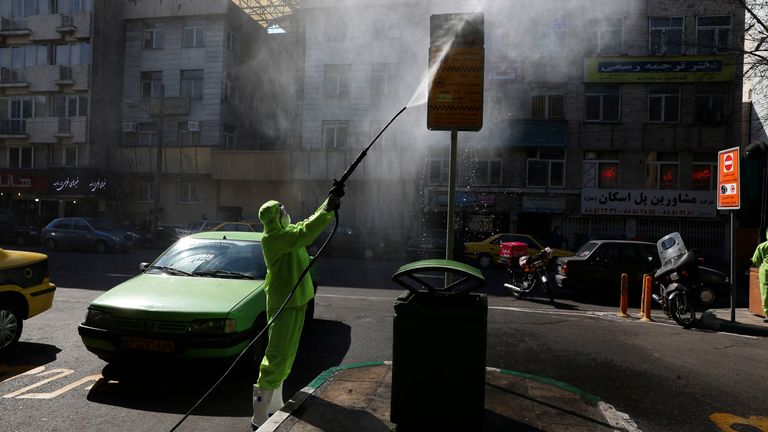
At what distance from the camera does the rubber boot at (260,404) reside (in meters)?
3.16

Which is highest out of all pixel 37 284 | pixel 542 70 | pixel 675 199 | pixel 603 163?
pixel 542 70

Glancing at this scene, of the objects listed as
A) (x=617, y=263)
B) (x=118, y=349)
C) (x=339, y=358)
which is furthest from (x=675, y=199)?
(x=118, y=349)

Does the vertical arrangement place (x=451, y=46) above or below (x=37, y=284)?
above

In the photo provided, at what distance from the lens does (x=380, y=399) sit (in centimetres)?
345

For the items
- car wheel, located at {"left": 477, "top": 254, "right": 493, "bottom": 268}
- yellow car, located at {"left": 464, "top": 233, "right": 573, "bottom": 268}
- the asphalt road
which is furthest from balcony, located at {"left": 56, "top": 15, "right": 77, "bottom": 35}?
car wheel, located at {"left": 477, "top": 254, "right": 493, "bottom": 268}

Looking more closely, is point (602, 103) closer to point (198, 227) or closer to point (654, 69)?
point (654, 69)

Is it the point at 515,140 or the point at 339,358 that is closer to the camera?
the point at 339,358

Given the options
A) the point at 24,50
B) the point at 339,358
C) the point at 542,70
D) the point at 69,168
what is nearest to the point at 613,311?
the point at 339,358

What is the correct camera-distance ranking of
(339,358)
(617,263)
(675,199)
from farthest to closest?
(675,199)
(617,263)
(339,358)

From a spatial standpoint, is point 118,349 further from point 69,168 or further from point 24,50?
point 24,50

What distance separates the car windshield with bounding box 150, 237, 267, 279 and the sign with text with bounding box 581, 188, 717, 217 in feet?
57.3

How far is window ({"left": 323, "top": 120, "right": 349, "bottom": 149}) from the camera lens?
2222 cm

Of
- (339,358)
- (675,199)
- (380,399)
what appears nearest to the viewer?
(380,399)

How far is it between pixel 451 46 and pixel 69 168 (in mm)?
25961
